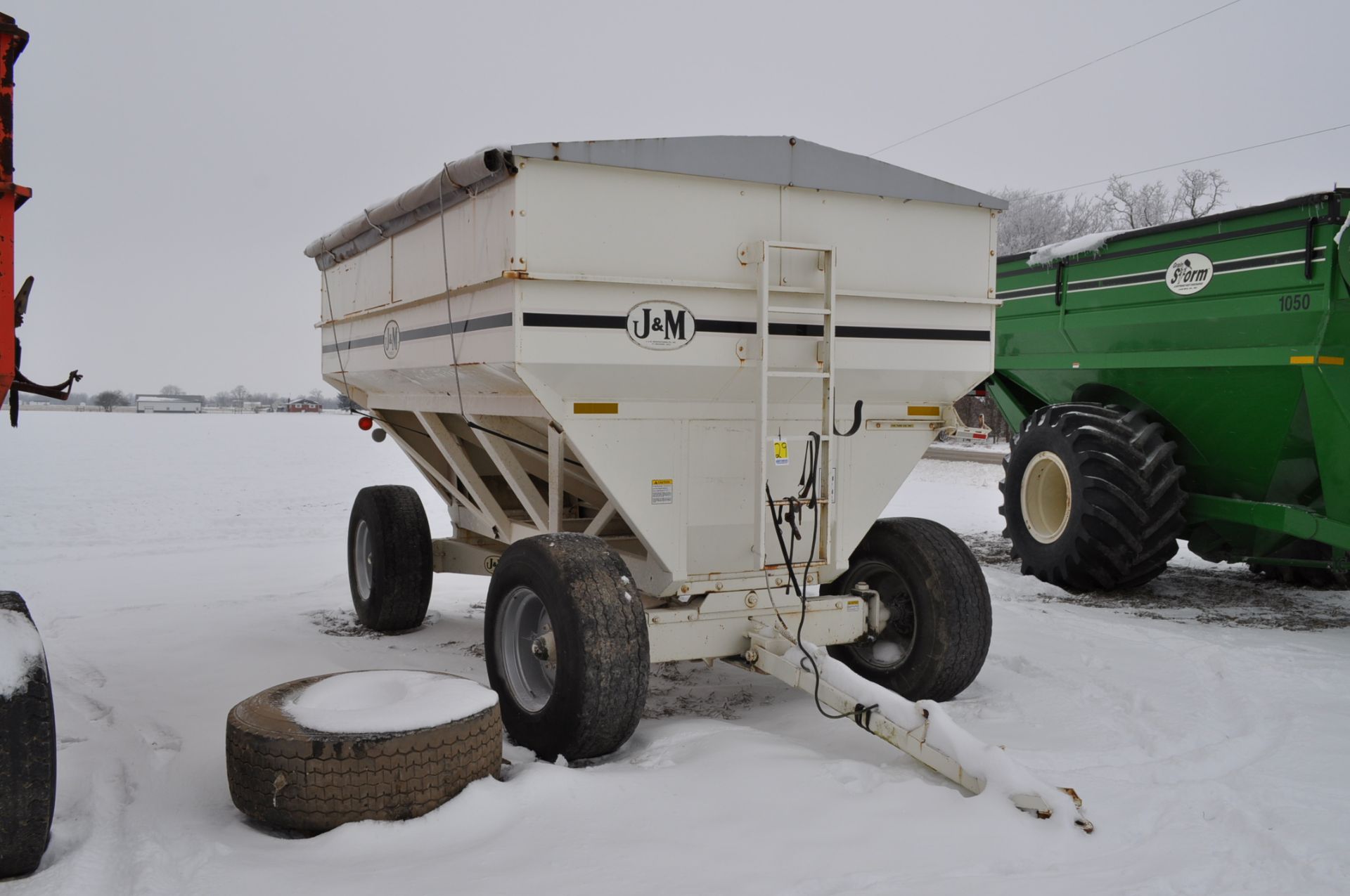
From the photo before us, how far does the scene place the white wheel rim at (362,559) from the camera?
7387mm

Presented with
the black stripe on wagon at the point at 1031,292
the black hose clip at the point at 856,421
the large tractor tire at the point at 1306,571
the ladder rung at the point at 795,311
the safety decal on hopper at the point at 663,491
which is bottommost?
the large tractor tire at the point at 1306,571

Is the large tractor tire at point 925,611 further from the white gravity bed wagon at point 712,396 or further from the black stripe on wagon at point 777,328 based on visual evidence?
the black stripe on wagon at point 777,328

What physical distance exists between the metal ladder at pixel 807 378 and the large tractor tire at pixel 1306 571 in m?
4.91

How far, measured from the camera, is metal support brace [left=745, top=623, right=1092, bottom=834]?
3.58 meters

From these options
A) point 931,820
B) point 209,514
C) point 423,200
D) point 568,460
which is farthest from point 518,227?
point 209,514

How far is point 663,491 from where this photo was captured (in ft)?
15.9

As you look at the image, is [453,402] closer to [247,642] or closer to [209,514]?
[247,642]

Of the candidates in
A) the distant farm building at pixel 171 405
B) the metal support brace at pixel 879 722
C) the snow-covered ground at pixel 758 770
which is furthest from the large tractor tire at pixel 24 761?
the distant farm building at pixel 171 405

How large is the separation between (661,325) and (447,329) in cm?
127

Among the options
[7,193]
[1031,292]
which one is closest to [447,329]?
[7,193]

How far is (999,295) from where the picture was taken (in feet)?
32.9

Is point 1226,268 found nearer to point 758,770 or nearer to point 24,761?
point 758,770

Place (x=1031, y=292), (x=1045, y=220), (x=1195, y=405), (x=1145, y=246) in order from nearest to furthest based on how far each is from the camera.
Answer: (x=1195, y=405) → (x=1145, y=246) → (x=1031, y=292) → (x=1045, y=220)

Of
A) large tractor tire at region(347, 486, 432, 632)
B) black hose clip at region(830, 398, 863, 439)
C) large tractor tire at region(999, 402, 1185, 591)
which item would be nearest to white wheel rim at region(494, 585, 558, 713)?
black hose clip at region(830, 398, 863, 439)
